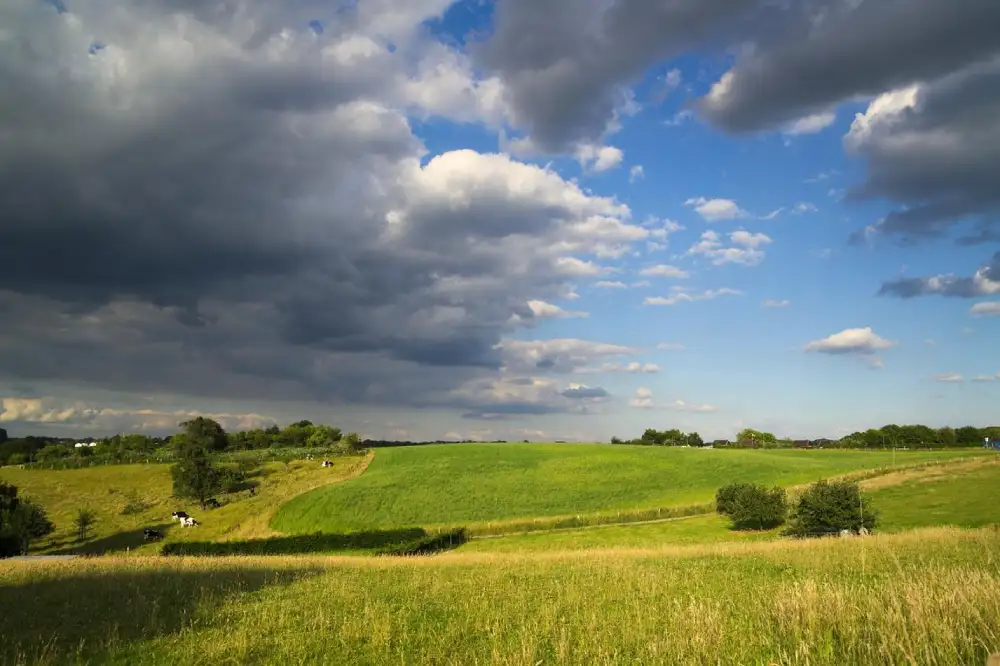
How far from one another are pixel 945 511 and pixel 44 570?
70.7 m

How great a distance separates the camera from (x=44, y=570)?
2753 cm

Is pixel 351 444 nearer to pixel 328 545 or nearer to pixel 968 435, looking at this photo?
pixel 328 545

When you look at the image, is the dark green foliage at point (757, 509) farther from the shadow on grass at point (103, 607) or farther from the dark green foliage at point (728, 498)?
the shadow on grass at point (103, 607)

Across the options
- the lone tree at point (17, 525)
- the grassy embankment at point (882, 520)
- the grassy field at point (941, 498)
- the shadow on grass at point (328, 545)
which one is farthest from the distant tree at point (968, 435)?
the lone tree at point (17, 525)

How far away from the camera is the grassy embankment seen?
5422cm

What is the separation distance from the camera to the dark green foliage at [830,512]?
51.2 meters

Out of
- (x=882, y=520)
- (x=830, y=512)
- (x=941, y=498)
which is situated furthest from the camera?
(x=941, y=498)

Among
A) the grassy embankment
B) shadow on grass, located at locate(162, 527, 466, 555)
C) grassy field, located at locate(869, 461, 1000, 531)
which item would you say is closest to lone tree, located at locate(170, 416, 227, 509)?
shadow on grass, located at locate(162, 527, 466, 555)

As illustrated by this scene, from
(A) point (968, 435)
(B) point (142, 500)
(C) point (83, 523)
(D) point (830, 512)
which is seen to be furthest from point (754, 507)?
(A) point (968, 435)

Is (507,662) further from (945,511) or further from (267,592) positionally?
(945,511)

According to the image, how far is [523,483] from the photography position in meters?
90.9

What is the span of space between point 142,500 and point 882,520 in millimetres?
102303

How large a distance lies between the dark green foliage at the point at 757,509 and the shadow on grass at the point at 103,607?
49.5 meters

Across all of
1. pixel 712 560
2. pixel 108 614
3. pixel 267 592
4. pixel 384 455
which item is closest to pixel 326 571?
pixel 267 592
